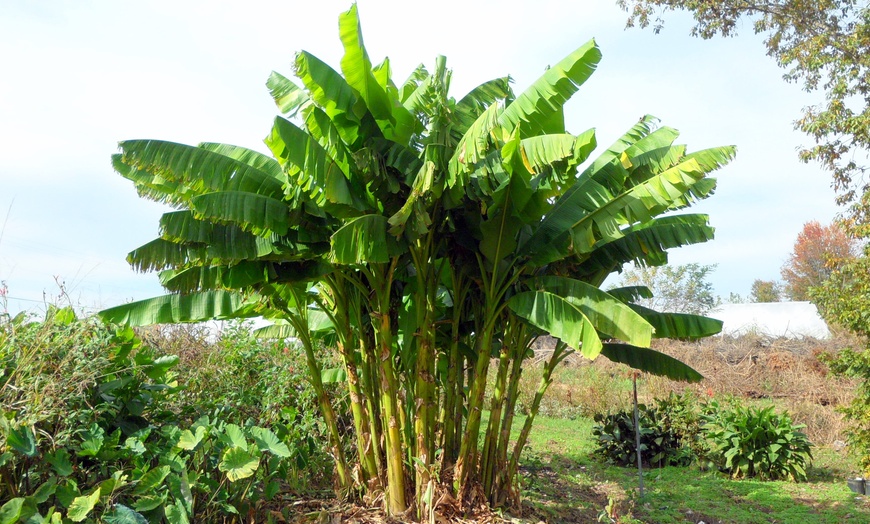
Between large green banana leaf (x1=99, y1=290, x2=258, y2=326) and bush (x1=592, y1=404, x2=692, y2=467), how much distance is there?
7.16 metres

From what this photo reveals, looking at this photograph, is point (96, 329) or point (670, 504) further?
point (670, 504)

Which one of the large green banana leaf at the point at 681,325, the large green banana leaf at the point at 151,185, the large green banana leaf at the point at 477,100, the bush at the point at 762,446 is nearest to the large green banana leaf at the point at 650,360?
the large green banana leaf at the point at 681,325

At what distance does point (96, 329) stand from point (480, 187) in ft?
11.4

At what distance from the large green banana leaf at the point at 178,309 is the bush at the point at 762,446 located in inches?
326

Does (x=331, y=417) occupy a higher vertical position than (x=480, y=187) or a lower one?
lower

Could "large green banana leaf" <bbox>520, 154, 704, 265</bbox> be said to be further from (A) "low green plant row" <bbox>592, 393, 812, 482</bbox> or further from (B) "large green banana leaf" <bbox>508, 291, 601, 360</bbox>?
(A) "low green plant row" <bbox>592, 393, 812, 482</bbox>

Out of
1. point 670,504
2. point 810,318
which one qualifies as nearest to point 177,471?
point 670,504

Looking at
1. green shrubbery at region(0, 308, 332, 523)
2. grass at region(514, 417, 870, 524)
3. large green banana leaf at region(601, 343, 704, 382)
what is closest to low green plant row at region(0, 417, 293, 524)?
green shrubbery at region(0, 308, 332, 523)

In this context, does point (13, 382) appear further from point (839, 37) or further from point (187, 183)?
point (839, 37)

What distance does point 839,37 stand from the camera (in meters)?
15.2

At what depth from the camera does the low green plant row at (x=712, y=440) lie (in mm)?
10773

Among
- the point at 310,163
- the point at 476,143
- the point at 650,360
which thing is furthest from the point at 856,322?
the point at 310,163

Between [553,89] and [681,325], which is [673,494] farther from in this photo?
[553,89]

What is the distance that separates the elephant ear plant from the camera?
555 centimetres
